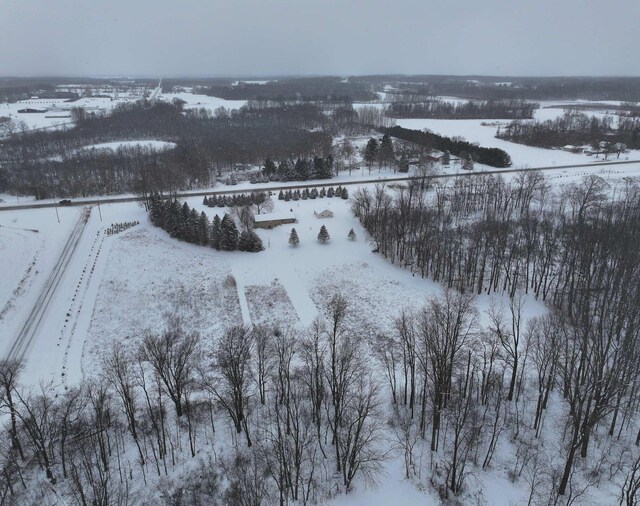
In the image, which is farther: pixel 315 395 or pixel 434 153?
pixel 434 153

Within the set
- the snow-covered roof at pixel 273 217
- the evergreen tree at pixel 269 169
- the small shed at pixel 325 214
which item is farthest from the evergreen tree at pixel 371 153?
the snow-covered roof at pixel 273 217

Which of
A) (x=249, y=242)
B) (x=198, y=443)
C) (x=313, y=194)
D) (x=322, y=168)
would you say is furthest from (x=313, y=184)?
(x=198, y=443)

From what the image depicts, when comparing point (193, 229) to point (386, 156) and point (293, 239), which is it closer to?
point (293, 239)

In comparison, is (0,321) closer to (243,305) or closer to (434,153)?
(243,305)

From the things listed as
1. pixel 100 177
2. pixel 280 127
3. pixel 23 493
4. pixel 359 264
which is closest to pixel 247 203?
pixel 359 264

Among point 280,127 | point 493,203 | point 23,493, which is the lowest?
point 23,493

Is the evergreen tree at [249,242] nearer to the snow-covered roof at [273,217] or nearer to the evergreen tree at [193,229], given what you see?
the evergreen tree at [193,229]

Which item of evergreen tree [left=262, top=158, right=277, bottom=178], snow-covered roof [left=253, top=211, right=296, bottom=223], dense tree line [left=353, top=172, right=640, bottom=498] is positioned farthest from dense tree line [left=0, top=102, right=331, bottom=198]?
dense tree line [left=353, top=172, right=640, bottom=498]

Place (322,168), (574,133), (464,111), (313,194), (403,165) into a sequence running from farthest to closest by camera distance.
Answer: (464,111) → (574,133) → (403,165) → (322,168) → (313,194)
